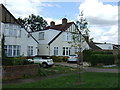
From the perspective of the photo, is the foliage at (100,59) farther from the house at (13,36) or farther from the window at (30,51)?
the house at (13,36)

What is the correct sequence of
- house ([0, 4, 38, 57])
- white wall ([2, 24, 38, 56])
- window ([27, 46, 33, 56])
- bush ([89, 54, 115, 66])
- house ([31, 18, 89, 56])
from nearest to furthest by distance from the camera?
1. bush ([89, 54, 115, 66])
2. house ([0, 4, 38, 57])
3. white wall ([2, 24, 38, 56])
4. window ([27, 46, 33, 56])
5. house ([31, 18, 89, 56])

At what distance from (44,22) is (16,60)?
61.0 m

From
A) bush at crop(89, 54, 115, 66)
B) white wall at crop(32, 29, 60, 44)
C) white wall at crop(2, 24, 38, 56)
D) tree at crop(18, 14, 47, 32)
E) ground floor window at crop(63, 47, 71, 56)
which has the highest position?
tree at crop(18, 14, 47, 32)

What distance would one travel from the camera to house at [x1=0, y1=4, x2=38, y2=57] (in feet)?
97.8

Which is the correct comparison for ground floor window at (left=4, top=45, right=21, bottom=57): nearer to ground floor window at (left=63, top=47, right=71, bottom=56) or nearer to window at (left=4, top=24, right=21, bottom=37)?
window at (left=4, top=24, right=21, bottom=37)

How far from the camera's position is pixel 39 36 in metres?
40.0

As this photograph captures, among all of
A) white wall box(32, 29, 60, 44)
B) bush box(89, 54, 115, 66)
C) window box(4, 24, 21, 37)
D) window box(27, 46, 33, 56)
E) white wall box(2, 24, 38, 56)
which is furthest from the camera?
white wall box(32, 29, 60, 44)

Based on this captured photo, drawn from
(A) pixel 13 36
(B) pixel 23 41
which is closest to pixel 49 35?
(B) pixel 23 41

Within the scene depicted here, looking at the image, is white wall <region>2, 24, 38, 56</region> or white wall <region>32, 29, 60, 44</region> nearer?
white wall <region>2, 24, 38, 56</region>

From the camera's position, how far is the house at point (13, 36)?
29.8m

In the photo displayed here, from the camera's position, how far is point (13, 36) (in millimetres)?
30750

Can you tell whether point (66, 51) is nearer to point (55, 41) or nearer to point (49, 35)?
point (55, 41)

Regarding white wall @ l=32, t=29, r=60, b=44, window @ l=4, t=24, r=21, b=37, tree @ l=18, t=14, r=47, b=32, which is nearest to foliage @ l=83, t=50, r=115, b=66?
window @ l=4, t=24, r=21, b=37

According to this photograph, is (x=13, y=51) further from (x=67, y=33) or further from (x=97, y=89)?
(x=97, y=89)
